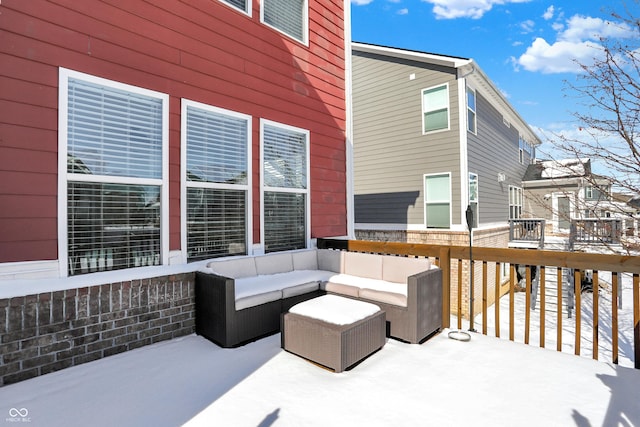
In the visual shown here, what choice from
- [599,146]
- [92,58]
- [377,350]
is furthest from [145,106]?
[599,146]

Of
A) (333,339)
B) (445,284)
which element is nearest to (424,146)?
(445,284)

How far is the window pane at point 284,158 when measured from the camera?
4543mm

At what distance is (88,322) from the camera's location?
9.16ft

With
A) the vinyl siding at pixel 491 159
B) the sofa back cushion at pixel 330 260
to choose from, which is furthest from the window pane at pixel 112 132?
the vinyl siding at pixel 491 159

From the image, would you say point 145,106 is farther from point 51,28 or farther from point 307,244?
point 307,244

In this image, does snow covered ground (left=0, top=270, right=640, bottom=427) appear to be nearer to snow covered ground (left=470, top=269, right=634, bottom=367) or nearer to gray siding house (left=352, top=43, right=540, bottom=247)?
snow covered ground (left=470, top=269, right=634, bottom=367)

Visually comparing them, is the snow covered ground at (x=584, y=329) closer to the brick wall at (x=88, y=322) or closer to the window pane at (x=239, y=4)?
the brick wall at (x=88, y=322)

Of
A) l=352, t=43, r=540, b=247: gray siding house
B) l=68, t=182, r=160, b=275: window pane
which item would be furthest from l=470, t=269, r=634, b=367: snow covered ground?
l=68, t=182, r=160, b=275: window pane

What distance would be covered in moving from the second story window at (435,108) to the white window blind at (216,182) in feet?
21.6

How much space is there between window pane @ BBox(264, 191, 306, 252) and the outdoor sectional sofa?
1.09ft

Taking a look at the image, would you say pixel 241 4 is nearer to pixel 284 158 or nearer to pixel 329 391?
pixel 284 158

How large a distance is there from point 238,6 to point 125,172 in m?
2.71

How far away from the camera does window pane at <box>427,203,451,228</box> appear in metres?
8.84

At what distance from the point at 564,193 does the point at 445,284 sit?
8.29ft
